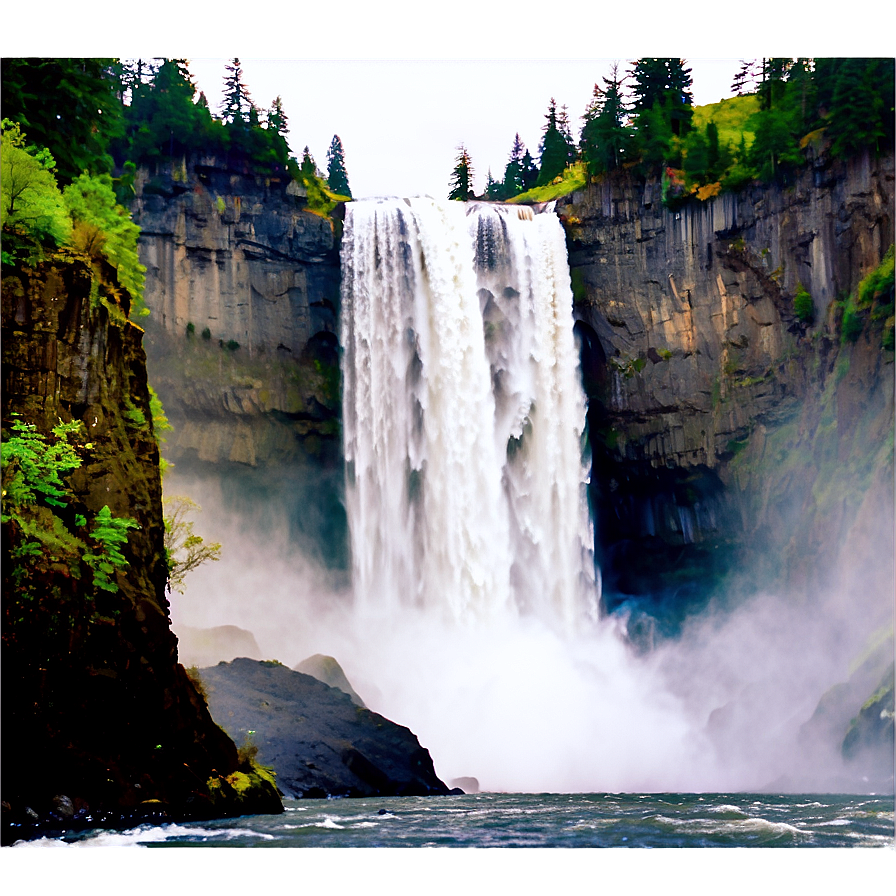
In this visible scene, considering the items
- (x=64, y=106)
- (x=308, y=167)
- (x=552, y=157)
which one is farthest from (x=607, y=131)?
(x=64, y=106)

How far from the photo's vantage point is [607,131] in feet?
102

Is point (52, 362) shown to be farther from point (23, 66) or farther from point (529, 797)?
point (529, 797)

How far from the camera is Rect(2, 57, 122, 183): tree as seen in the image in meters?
17.6

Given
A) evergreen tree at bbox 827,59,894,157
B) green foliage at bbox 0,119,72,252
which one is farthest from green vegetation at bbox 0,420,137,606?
evergreen tree at bbox 827,59,894,157

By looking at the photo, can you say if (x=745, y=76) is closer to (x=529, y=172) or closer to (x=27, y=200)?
(x=529, y=172)

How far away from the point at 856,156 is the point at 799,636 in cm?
1154

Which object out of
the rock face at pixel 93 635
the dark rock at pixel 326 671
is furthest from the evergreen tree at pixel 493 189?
the rock face at pixel 93 635

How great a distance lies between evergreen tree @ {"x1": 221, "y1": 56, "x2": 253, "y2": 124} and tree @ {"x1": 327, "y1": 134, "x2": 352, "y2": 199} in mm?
2689

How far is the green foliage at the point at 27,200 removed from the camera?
14.1 metres

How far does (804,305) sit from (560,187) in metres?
8.13

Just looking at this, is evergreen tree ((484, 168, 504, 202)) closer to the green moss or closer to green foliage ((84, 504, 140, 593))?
the green moss

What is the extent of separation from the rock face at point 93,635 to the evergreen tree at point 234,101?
1474 centimetres

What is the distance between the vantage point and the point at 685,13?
11125 millimetres

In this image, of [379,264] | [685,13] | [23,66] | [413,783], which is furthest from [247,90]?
[685,13]
